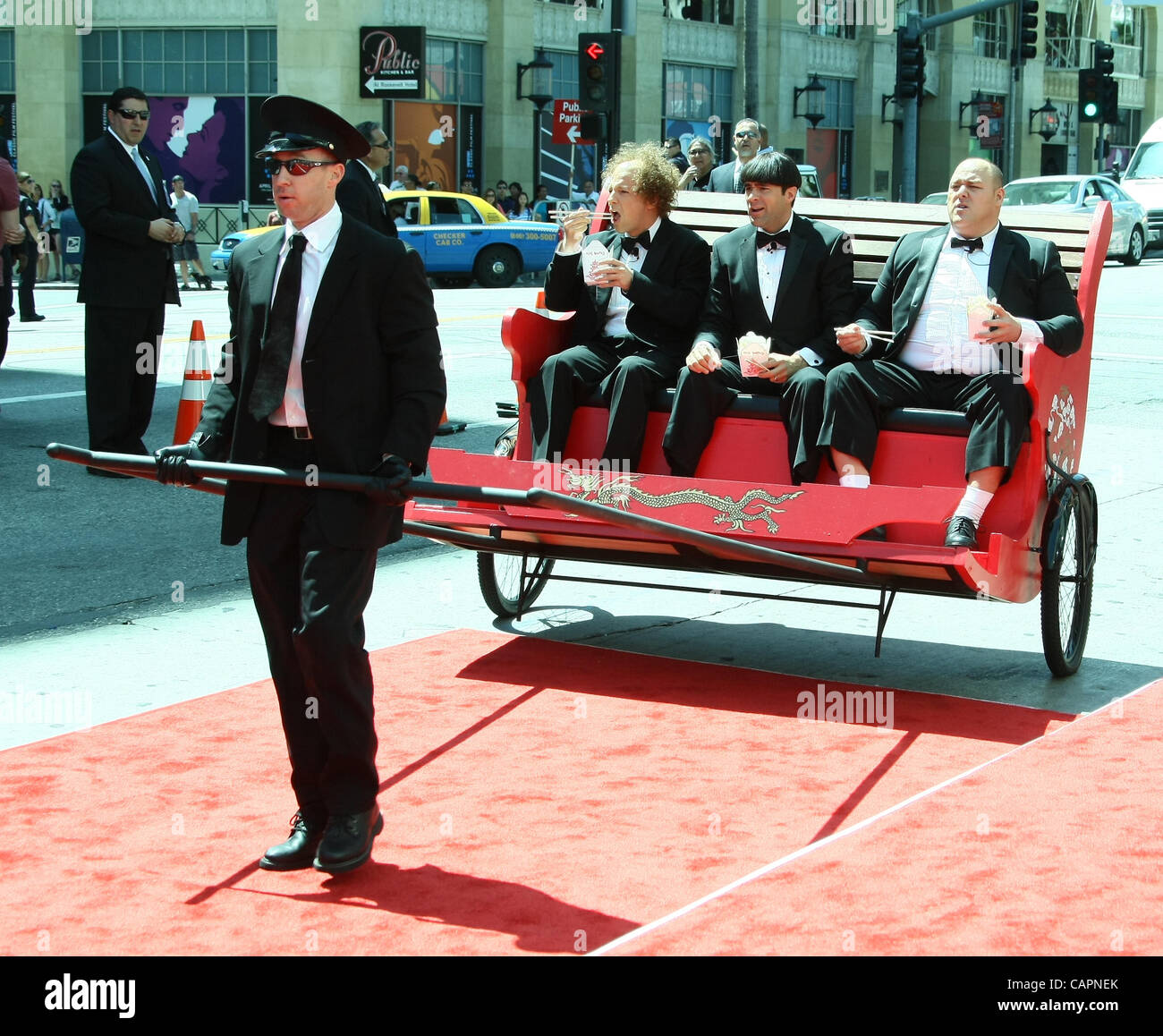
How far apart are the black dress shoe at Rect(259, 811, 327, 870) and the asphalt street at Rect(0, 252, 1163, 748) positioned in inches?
57.0

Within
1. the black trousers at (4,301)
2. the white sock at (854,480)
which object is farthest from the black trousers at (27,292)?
the white sock at (854,480)

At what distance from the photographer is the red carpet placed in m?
4.20

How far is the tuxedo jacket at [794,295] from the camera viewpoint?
7.35m

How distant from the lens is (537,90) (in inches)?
1571

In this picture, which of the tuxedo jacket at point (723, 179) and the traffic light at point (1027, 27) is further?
the traffic light at point (1027, 27)

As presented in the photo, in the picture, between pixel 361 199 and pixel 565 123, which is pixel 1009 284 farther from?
pixel 565 123

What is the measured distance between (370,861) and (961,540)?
271 cm

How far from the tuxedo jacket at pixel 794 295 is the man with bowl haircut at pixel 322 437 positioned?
9.47ft

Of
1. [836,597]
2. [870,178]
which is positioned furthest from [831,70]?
[836,597]

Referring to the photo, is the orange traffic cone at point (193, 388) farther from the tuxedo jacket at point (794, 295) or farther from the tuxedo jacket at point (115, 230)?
the tuxedo jacket at point (794, 295)

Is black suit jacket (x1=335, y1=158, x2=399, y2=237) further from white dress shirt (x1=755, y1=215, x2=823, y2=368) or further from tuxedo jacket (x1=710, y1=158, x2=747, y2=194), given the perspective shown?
tuxedo jacket (x1=710, y1=158, x2=747, y2=194)

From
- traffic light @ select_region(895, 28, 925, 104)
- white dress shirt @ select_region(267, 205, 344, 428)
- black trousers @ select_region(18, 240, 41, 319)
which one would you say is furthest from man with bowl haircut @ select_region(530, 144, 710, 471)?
traffic light @ select_region(895, 28, 925, 104)

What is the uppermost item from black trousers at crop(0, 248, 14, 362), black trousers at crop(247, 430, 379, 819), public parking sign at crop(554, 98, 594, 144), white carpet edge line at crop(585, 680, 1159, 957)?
public parking sign at crop(554, 98, 594, 144)

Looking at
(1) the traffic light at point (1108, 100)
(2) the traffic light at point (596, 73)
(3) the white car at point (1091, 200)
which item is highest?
(1) the traffic light at point (1108, 100)
